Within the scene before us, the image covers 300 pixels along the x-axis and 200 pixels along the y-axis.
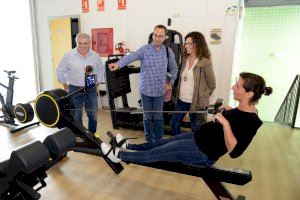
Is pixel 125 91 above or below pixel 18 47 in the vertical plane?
below

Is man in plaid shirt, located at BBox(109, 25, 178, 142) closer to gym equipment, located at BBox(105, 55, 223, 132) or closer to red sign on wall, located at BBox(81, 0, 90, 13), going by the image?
gym equipment, located at BBox(105, 55, 223, 132)

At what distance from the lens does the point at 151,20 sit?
4566mm

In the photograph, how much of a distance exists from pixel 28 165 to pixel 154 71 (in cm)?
171

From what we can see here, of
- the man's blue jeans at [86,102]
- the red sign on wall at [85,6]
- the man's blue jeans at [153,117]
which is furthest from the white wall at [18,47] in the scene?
the man's blue jeans at [153,117]

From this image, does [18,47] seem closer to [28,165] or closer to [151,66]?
[151,66]

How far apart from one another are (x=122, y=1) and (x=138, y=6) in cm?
37

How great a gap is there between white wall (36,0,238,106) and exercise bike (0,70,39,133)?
6.45 ft

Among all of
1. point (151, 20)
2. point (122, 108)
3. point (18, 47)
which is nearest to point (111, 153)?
point (122, 108)

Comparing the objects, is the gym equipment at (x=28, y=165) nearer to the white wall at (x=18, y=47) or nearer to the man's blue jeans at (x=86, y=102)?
the man's blue jeans at (x=86, y=102)

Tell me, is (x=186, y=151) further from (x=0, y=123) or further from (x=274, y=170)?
(x=0, y=123)

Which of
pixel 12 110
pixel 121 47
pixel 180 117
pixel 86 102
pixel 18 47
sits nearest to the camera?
pixel 180 117

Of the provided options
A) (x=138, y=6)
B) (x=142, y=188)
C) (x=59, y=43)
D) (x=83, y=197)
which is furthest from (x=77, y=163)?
(x=59, y=43)

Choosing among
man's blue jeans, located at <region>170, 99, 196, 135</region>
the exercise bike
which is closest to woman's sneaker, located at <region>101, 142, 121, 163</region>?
man's blue jeans, located at <region>170, 99, 196, 135</region>

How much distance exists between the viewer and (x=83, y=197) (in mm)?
2164
